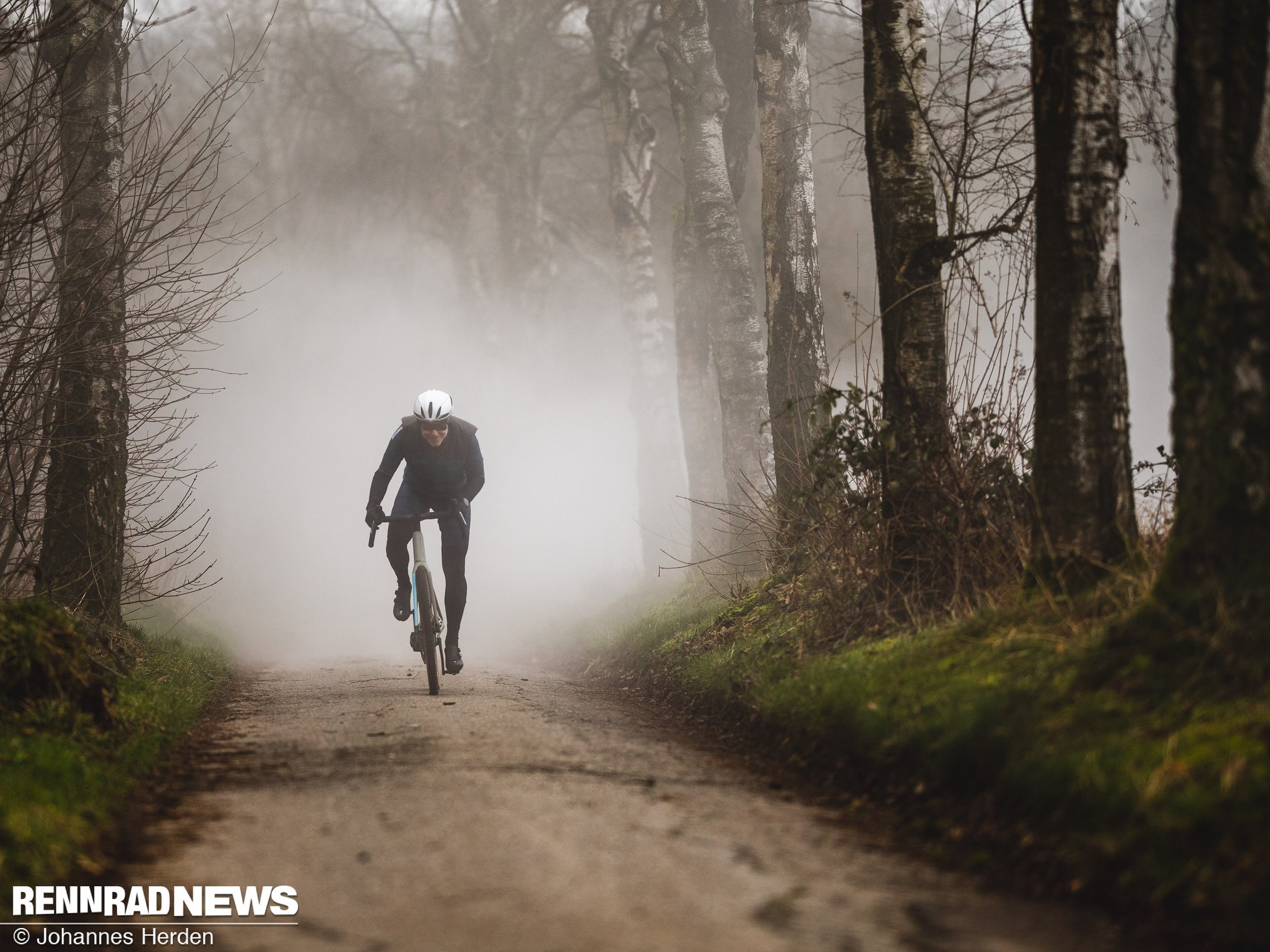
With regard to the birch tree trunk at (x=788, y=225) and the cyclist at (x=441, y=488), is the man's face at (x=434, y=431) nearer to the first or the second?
the cyclist at (x=441, y=488)

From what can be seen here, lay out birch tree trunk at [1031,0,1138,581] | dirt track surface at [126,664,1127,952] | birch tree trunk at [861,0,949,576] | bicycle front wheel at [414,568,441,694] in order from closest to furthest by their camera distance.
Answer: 1. dirt track surface at [126,664,1127,952]
2. birch tree trunk at [1031,0,1138,581]
3. birch tree trunk at [861,0,949,576]
4. bicycle front wheel at [414,568,441,694]

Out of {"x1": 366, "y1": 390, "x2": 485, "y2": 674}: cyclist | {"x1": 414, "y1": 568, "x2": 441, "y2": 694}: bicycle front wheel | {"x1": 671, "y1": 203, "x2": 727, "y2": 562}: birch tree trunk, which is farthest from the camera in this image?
{"x1": 671, "y1": 203, "x2": 727, "y2": 562}: birch tree trunk

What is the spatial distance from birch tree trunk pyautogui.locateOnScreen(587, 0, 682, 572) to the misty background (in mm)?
3183

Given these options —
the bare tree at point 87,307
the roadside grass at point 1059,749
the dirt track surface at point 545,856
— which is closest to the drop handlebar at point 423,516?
the bare tree at point 87,307

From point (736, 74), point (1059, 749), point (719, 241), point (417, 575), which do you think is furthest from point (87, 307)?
point (736, 74)

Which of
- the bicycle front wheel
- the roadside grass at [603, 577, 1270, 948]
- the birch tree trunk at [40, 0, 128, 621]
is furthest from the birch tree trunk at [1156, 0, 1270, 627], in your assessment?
the birch tree trunk at [40, 0, 128, 621]

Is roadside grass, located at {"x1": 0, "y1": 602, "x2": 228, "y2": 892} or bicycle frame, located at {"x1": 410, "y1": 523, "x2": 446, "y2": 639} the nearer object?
roadside grass, located at {"x1": 0, "y1": 602, "x2": 228, "y2": 892}

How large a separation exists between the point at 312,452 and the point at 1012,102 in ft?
117

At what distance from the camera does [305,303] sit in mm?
40906

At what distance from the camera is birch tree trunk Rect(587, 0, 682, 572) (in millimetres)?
20422

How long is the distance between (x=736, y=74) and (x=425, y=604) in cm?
1081

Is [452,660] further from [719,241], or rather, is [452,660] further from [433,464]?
[719,241]

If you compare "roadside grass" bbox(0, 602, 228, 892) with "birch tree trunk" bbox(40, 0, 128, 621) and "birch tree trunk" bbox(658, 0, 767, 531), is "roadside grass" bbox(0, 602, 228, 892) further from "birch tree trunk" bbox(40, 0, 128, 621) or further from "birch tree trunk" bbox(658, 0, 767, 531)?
"birch tree trunk" bbox(658, 0, 767, 531)

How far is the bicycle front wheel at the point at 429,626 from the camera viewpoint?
898cm
